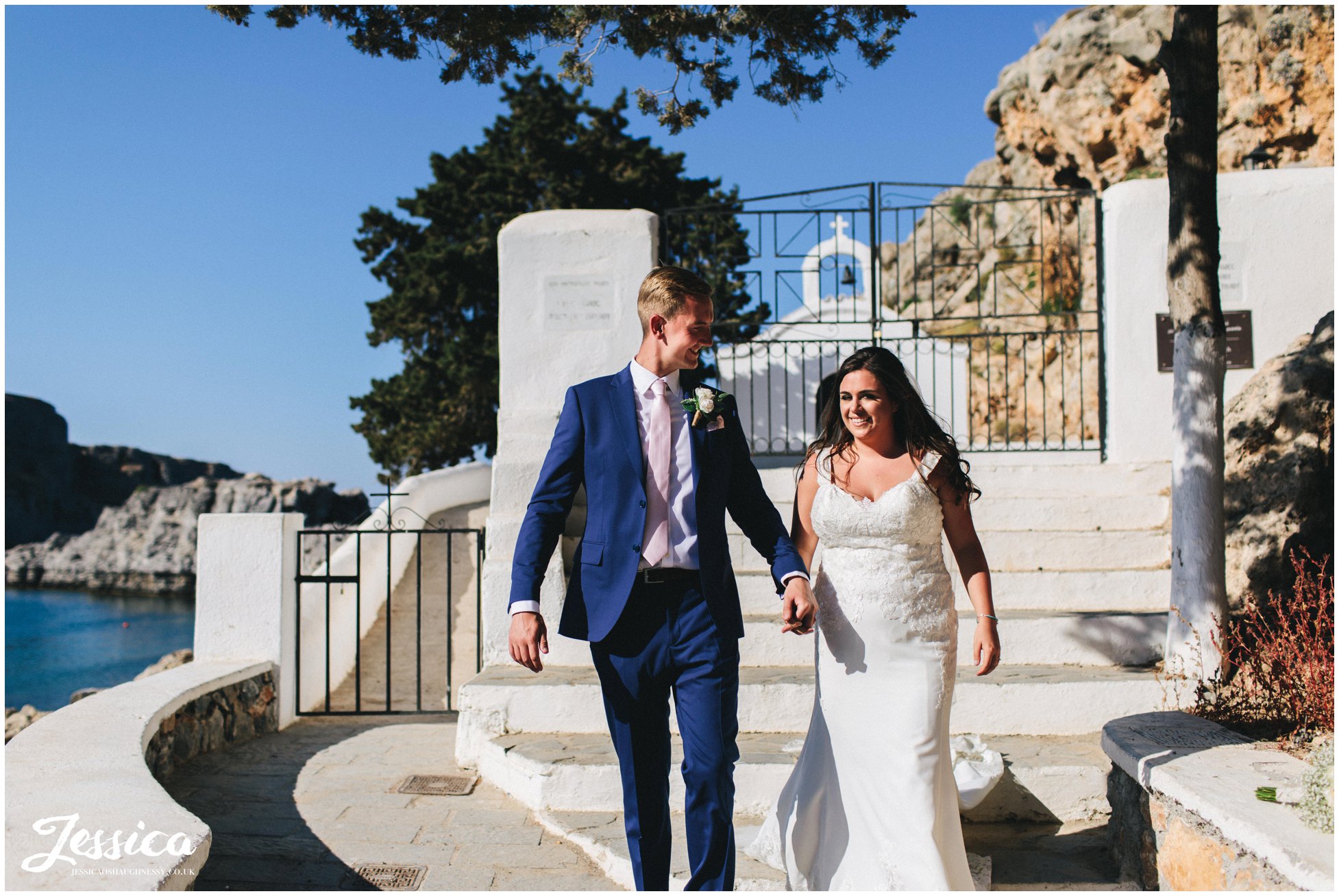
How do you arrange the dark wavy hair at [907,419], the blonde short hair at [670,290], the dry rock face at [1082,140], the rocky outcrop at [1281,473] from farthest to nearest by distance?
the dry rock face at [1082,140] → the rocky outcrop at [1281,473] → the dark wavy hair at [907,419] → the blonde short hair at [670,290]

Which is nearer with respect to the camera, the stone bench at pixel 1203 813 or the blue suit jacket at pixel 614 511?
the stone bench at pixel 1203 813

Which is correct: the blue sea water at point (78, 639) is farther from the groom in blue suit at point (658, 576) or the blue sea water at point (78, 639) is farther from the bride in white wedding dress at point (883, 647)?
the bride in white wedding dress at point (883, 647)

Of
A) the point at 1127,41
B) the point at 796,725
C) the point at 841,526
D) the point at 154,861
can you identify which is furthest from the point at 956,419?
the point at 154,861

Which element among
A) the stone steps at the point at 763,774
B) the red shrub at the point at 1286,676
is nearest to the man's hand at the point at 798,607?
the stone steps at the point at 763,774

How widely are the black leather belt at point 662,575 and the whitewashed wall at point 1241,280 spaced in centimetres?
620

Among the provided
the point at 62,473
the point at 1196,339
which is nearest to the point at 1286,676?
the point at 1196,339

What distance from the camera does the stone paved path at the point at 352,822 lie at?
148 inches

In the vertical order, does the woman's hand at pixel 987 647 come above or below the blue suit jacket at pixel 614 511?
below

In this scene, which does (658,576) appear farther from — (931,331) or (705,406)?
(931,331)

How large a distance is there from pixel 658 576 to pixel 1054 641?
10.8 feet

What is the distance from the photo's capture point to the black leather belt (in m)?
2.86

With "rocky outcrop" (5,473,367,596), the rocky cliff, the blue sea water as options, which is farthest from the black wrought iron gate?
"rocky outcrop" (5,473,367,596)

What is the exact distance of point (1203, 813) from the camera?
2945 mm

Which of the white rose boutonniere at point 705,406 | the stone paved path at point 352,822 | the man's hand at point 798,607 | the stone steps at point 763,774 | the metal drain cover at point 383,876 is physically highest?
the white rose boutonniere at point 705,406
